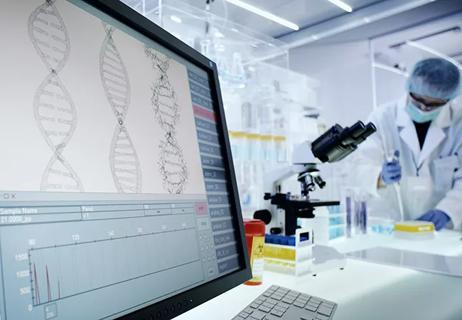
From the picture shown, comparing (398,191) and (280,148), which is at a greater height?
(280,148)

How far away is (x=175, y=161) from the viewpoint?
0.48m

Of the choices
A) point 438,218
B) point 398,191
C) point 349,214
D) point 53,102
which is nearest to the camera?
point 53,102

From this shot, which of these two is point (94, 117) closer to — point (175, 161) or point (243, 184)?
point (175, 161)

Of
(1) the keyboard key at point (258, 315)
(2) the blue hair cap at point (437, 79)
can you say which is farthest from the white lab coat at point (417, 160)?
(1) the keyboard key at point (258, 315)

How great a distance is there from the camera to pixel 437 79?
1971 mm

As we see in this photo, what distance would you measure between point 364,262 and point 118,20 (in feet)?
2.89

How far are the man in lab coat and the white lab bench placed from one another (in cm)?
104

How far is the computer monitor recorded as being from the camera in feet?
0.99

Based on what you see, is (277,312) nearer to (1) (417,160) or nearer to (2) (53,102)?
(2) (53,102)

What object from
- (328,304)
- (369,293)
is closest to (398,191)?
(369,293)

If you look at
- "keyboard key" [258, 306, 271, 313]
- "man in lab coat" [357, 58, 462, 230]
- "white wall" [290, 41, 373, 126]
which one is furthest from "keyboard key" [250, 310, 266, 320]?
"white wall" [290, 41, 373, 126]

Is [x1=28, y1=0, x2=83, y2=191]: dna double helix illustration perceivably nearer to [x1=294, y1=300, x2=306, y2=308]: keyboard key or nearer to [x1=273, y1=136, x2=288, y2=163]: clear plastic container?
[x1=294, y1=300, x2=306, y2=308]: keyboard key

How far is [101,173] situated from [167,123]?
14 centimetres

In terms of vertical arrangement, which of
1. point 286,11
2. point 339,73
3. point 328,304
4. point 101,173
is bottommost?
point 328,304
